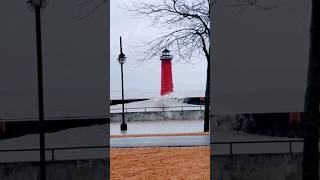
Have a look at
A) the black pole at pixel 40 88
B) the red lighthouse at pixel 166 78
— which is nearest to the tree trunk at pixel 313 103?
the black pole at pixel 40 88

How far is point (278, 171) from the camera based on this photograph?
35.0ft

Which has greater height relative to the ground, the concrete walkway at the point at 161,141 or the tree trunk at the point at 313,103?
the tree trunk at the point at 313,103

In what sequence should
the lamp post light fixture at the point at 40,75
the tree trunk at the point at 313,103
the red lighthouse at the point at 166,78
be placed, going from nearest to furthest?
1. the tree trunk at the point at 313,103
2. the lamp post light fixture at the point at 40,75
3. the red lighthouse at the point at 166,78

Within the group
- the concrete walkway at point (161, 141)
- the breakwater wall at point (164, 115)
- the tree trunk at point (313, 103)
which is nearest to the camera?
the tree trunk at point (313, 103)

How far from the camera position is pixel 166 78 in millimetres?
56469

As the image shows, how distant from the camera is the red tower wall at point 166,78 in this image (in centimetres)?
5588

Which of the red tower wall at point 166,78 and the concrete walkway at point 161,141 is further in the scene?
the red tower wall at point 166,78

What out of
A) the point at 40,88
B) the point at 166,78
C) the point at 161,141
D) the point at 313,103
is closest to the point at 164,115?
the point at 161,141

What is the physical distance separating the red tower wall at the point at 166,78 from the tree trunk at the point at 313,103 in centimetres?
4724

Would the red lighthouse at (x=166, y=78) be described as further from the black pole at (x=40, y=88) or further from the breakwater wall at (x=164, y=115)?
the black pole at (x=40, y=88)

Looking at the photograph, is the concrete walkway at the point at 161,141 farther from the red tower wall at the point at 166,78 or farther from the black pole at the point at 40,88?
the red tower wall at the point at 166,78

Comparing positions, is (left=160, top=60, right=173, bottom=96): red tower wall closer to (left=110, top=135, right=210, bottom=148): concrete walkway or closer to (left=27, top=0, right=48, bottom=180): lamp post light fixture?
(left=110, top=135, right=210, bottom=148): concrete walkway

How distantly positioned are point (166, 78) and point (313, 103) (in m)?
48.3

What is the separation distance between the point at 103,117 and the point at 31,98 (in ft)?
5.44
